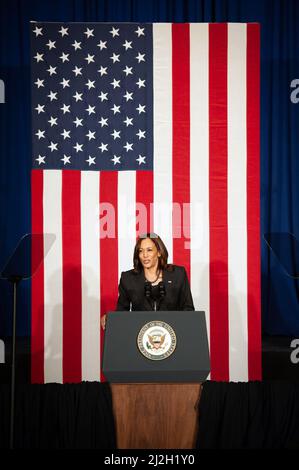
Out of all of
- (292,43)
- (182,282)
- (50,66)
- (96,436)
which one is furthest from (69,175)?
(292,43)

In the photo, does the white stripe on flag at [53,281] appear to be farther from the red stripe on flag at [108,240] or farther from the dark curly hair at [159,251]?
the dark curly hair at [159,251]

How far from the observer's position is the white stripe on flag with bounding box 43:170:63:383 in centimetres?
464

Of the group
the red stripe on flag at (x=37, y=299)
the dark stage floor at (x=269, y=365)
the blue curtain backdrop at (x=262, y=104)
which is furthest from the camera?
the blue curtain backdrop at (x=262, y=104)

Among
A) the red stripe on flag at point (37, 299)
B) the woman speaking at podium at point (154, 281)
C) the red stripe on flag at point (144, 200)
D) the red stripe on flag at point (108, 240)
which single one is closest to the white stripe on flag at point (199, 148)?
the red stripe on flag at point (144, 200)

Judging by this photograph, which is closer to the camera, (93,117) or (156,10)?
(93,117)

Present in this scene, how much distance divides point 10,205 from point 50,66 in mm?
1911

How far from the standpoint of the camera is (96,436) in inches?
161

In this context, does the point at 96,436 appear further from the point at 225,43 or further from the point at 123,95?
the point at 225,43

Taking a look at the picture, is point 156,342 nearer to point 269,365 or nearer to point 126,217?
point 126,217

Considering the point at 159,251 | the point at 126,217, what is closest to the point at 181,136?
the point at 126,217

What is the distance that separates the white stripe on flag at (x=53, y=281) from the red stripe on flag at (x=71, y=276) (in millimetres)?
40

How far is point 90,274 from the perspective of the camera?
4699 millimetres

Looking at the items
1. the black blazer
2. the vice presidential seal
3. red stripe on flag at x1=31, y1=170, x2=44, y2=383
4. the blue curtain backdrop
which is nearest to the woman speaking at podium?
the black blazer

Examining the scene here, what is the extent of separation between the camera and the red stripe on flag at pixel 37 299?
15.1 feet
